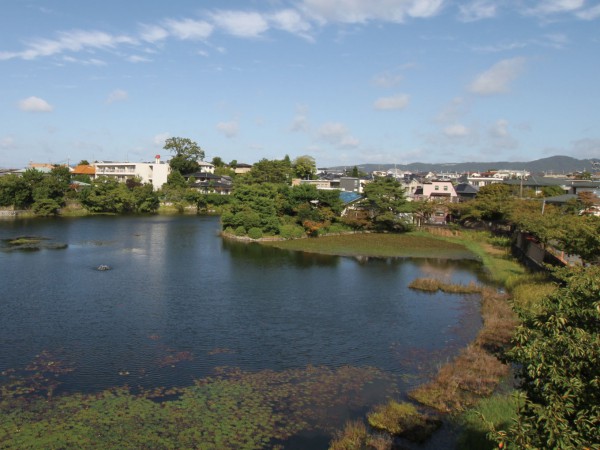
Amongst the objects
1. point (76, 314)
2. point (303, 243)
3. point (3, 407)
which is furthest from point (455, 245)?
point (3, 407)

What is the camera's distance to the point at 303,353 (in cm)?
1670

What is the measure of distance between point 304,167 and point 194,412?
8803cm

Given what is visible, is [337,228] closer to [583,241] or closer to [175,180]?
[583,241]

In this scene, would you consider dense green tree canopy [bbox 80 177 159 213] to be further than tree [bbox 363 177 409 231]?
Yes

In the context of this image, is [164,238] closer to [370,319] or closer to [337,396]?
[370,319]

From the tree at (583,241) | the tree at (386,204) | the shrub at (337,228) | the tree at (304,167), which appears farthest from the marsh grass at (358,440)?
the tree at (304,167)

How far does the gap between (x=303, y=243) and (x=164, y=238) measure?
495 inches

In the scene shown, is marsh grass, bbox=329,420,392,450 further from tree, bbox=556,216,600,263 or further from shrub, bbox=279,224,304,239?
shrub, bbox=279,224,304,239

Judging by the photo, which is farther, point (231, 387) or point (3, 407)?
point (231, 387)

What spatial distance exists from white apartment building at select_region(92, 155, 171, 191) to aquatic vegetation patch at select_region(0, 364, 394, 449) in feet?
234

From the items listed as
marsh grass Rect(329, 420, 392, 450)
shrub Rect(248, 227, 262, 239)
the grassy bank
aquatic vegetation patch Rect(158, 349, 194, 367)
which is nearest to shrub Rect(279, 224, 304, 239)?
the grassy bank

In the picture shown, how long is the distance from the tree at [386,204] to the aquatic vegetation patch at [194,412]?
33.3 meters

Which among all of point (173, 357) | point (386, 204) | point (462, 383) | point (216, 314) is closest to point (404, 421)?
point (462, 383)

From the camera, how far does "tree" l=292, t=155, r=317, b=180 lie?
9875 cm
